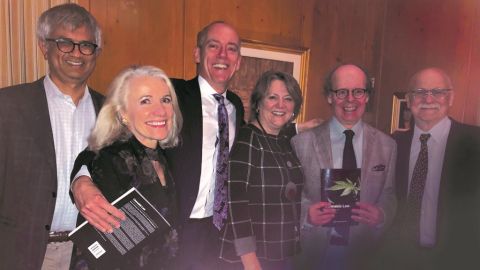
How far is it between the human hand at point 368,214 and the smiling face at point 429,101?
39 cm

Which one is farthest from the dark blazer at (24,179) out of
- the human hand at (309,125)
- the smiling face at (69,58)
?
the human hand at (309,125)

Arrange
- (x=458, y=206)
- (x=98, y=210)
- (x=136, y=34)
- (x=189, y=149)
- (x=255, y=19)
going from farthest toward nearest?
(x=255, y=19), (x=136, y=34), (x=189, y=149), (x=458, y=206), (x=98, y=210)

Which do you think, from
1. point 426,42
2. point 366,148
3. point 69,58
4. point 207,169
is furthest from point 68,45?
point 426,42

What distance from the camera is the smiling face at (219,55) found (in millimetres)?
1764

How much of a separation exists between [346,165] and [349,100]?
0.91 ft

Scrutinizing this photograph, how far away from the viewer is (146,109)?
1.29 meters

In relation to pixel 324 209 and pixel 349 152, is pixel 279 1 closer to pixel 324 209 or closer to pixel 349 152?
pixel 349 152

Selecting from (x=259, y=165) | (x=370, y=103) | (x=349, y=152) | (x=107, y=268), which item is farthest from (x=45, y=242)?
(x=370, y=103)

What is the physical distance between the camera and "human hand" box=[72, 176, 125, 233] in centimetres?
112

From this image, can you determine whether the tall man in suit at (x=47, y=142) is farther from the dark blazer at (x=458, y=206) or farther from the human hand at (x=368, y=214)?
the dark blazer at (x=458, y=206)

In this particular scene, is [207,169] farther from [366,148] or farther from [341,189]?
[366,148]

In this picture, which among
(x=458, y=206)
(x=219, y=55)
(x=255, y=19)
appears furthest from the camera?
(x=255, y=19)

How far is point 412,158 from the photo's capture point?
58.7 inches

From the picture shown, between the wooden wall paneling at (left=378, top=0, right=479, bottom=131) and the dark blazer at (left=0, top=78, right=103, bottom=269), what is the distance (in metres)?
1.45
